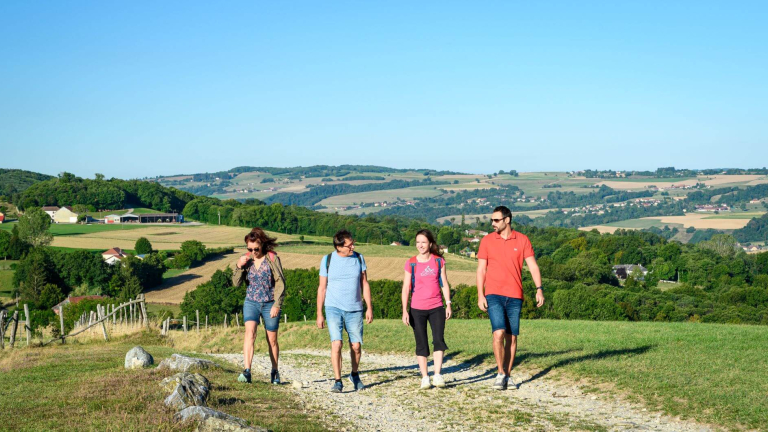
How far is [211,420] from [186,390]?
167cm

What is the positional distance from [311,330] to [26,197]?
141688 mm

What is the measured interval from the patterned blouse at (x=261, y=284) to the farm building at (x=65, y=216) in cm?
13394

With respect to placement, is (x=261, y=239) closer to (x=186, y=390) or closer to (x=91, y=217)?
(x=186, y=390)

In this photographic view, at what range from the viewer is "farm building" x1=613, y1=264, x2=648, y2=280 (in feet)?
355

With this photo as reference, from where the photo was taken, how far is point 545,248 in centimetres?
12562

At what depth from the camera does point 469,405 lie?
972 centimetres

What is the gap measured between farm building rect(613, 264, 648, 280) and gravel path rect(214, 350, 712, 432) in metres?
100

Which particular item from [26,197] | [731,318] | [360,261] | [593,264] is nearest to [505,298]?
[360,261]

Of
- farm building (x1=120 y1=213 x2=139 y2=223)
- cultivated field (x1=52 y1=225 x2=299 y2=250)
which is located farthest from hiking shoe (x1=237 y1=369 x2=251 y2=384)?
farm building (x1=120 y1=213 x2=139 y2=223)

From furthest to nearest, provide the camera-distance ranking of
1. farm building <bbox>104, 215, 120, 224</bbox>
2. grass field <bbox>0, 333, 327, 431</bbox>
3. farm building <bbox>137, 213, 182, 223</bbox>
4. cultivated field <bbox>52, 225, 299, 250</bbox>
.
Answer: farm building <bbox>137, 213, 182, 223</bbox>
farm building <bbox>104, 215, 120, 224</bbox>
cultivated field <bbox>52, 225, 299, 250</bbox>
grass field <bbox>0, 333, 327, 431</bbox>

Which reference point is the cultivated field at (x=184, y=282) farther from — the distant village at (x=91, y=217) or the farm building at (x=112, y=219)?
the distant village at (x=91, y=217)

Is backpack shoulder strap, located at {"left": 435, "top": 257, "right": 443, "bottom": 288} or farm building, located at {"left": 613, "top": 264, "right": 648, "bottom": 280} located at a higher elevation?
backpack shoulder strap, located at {"left": 435, "top": 257, "right": 443, "bottom": 288}

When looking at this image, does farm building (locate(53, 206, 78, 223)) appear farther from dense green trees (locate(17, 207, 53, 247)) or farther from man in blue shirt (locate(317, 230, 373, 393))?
man in blue shirt (locate(317, 230, 373, 393))

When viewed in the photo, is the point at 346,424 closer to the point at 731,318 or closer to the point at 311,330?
the point at 311,330
